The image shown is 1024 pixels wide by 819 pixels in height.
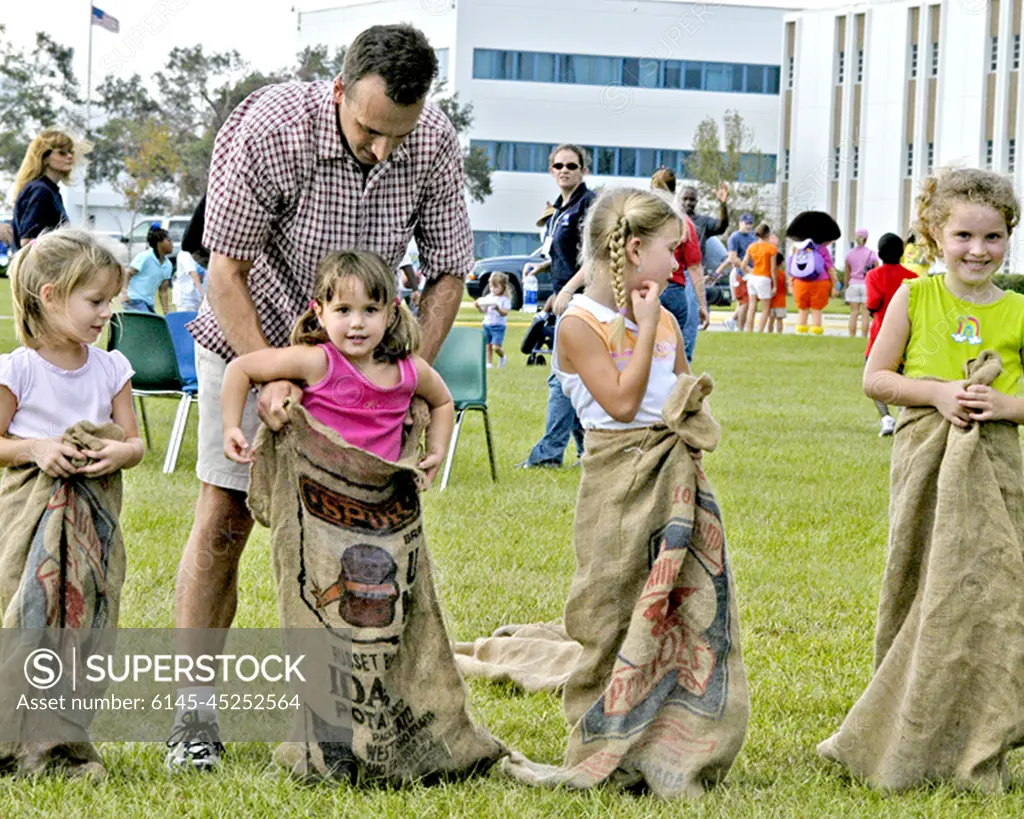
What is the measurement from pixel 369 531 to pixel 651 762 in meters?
0.96

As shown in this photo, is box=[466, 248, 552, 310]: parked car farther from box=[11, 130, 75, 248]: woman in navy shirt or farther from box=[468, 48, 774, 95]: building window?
box=[11, 130, 75, 248]: woman in navy shirt

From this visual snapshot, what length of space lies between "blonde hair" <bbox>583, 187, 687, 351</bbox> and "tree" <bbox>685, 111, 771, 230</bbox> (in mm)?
48766

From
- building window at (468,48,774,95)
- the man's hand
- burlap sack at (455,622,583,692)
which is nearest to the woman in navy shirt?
burlap sack at (455,622,583,692)

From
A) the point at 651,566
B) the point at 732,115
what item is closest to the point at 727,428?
the point at 651,566

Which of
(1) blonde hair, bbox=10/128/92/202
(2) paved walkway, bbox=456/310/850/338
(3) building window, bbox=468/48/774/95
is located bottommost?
(2) paved walkway, bbox=456/310/850/338

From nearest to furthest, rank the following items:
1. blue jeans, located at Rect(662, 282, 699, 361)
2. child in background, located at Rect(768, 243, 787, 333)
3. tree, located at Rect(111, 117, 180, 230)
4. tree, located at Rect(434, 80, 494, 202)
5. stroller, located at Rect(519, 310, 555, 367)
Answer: blue jeans, located at Rect(662, 282, 699, 361) < stroller, located at Rect(519, 310, 555, 367) < child in background, located at Rect(768, 243, 787, 333) < tree, located at Rect(111, 117, 180, 230) < tree, located at Rect(434, 80, 494, 202)

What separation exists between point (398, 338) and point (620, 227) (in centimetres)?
67

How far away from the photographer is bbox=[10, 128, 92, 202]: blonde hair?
31.7 ft

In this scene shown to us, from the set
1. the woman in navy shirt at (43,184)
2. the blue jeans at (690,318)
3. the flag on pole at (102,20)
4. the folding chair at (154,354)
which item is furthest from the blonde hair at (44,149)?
the flag on pole at (102,20)

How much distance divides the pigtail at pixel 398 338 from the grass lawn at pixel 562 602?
1.13 m

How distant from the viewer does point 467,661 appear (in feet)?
17.9

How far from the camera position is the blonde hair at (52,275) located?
4074mm

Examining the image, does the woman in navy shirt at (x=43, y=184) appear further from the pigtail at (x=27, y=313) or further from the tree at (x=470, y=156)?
the tree at (x=470, y=156)

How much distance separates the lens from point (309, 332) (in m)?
4.11
